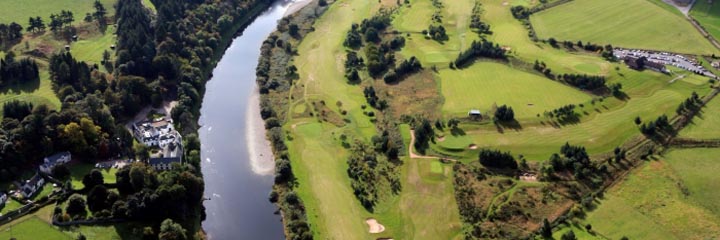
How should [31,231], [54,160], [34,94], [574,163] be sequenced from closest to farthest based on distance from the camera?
[31,231]
[54,160]
[574,163]
[34,94]

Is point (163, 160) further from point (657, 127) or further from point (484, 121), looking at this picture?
point (657, 127)

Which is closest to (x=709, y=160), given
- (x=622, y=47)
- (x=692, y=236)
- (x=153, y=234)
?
(x=692, y=236)

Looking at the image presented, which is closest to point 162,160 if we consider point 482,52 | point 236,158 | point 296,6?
point 236,158

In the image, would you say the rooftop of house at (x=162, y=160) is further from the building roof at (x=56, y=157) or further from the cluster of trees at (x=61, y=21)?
the cluster of trees at (x=61, y=21)

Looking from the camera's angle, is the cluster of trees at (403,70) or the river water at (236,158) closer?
the river water at (236,158)

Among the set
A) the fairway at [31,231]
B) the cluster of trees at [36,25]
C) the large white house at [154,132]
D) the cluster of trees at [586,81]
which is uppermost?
the cluster of trees at [36,25]

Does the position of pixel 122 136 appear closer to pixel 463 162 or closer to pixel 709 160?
pixel 463 162

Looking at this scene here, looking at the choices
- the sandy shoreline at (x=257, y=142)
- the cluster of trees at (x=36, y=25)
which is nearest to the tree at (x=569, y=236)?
the sandy shoreline at (x=257, y=142)
